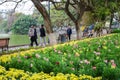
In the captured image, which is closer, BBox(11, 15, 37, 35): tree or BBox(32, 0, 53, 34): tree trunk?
BBox(32, 0, 53, 34): tree trunk

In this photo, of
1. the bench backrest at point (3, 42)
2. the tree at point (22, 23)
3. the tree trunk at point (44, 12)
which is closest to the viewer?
the tree trunk at point (44, 12)

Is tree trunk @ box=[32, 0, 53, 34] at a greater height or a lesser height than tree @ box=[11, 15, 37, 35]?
greater

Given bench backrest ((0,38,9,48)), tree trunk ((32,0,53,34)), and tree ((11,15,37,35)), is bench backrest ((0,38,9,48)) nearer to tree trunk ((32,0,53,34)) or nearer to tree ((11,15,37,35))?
tree trunk ((32,0,53,34))

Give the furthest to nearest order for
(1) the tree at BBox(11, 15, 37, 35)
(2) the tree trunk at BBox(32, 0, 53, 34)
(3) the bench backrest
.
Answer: (1) the tree at BBox(11, 15, 37, 35)
(3) the bench backrest
(2) the tree trunk at BBox(32, 0, 53, 34)

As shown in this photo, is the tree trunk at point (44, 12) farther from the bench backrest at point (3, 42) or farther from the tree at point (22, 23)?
the tree at point (22, 23)

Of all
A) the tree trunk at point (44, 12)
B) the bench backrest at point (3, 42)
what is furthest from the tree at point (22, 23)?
the tree trunk at point (44, 12)

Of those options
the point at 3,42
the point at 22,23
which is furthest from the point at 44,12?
the point at 22,23

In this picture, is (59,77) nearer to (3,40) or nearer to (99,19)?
(3,40)

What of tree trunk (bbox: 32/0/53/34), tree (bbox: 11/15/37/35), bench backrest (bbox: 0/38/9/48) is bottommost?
tree (bbox: 11/15/37/35)

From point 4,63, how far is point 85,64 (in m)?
1.84

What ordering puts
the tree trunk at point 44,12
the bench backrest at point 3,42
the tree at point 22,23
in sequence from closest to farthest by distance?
1. the tree trunk at point 44,12
2. the bench backrest at point 3,42
3. the tree at point 22,23

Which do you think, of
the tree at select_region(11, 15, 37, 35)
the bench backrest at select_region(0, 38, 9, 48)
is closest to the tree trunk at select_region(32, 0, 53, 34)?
the bench backrest at select_region(0, 38, 9, 48)

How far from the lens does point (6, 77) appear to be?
5367 mm

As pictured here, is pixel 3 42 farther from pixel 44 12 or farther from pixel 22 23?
pixel 22 23
